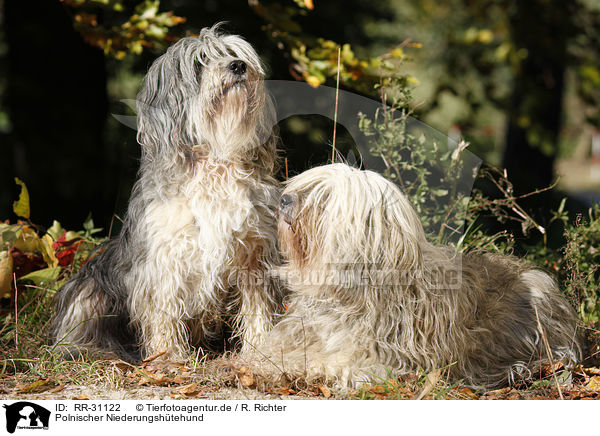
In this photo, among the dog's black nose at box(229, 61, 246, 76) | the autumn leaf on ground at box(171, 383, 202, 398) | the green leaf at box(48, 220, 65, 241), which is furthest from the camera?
the green leaf at box(48, 220, 65, 241)

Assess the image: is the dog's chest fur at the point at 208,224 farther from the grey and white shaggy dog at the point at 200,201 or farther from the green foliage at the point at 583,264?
the green foliage at the point at 583,264

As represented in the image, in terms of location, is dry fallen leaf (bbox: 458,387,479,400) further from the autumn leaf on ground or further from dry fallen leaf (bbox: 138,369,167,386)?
dry fallen leaf (bbox: 138,369,167,386)

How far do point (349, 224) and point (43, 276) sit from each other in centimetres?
211

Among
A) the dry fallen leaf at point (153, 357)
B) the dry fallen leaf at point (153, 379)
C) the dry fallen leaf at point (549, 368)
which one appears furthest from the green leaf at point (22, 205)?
the dry fallen leaf at point (549, 368)

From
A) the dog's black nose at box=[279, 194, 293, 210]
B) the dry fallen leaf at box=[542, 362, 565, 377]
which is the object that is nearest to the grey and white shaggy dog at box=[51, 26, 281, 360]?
the dog's black nose at box=[279, 194, 293, 210]

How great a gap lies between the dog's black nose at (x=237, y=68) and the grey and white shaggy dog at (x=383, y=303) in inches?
20.1

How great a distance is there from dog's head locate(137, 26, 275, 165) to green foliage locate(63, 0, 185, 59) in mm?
942

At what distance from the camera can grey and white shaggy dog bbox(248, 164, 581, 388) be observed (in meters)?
2.53

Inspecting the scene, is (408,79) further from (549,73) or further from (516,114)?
(549,73)

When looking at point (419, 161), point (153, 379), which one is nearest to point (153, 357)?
point (153, 379)

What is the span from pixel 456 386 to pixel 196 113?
5.23 ft

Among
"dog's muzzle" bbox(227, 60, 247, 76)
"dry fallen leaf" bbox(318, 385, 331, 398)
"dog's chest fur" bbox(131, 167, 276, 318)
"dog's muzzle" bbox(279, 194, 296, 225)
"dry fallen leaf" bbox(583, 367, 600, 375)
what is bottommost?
"dry fallen leaf" bbox(583, 367, 600, 375)

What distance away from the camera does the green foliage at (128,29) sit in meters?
3.90

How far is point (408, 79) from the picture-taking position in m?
3.89
